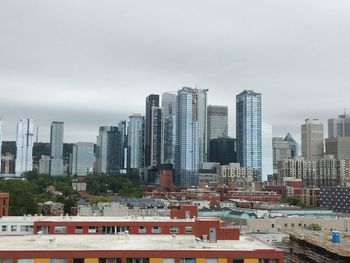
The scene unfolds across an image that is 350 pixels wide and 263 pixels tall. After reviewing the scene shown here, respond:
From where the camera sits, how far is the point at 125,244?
3084cm

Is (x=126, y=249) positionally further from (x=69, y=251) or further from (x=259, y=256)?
(x=259, y=256)

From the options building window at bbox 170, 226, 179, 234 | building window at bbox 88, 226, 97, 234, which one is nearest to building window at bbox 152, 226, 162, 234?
building window at bbox 170, 226, 179, 234

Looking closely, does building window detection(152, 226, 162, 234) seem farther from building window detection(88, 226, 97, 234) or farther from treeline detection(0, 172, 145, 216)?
treeline detection(0, 172, 145, 216)

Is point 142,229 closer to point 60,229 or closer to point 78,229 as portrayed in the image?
point 78,229

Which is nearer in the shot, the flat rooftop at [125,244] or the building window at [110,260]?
the building window at [110,260]

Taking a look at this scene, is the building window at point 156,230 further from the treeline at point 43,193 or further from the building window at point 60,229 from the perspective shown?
the treeline at point 43,193

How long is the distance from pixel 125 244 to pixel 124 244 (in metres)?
0.08

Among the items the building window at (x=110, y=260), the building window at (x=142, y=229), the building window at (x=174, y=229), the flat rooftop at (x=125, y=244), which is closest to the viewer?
the building window at (x=110, y=260)

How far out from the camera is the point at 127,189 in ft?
586

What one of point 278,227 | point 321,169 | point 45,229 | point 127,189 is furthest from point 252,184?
point 45,229

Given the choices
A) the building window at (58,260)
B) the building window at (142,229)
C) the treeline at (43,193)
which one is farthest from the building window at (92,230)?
the treeline at (43,193)

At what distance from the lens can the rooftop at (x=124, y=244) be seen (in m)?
28.8

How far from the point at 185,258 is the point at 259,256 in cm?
377

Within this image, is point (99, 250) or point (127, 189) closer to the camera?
point (99, 250)
